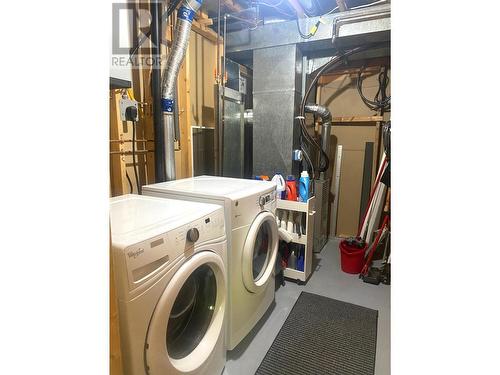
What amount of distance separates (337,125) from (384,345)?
2.21 metres

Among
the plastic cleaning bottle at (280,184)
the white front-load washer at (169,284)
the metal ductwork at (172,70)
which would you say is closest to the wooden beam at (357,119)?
the plastic cleaning bottle at (280,184)

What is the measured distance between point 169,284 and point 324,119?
2329 mm

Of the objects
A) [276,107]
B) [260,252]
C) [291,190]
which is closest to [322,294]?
[260,252]

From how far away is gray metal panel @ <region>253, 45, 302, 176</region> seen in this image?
2.40 meters

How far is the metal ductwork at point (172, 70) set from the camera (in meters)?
1.60

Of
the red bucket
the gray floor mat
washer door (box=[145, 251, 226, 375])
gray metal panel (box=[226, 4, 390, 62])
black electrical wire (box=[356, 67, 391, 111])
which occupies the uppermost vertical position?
gray metal panel (box=[226, 4, 390, 62])

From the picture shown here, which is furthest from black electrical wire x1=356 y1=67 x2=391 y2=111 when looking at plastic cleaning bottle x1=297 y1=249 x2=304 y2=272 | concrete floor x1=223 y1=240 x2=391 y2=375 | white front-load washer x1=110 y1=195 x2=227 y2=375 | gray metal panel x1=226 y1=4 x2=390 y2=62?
white front-load washer x1=110 y1=195 x2=227 y2=375

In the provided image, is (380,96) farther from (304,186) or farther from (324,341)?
(324,341)

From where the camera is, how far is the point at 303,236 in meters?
2.21

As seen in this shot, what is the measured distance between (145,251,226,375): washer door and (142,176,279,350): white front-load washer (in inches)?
6.2

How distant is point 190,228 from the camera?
104cm

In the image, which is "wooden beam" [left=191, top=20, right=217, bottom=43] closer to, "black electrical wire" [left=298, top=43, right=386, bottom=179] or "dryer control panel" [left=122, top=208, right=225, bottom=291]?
"black electrical wire" [left=298, top=43, right=386, bottom=179]
